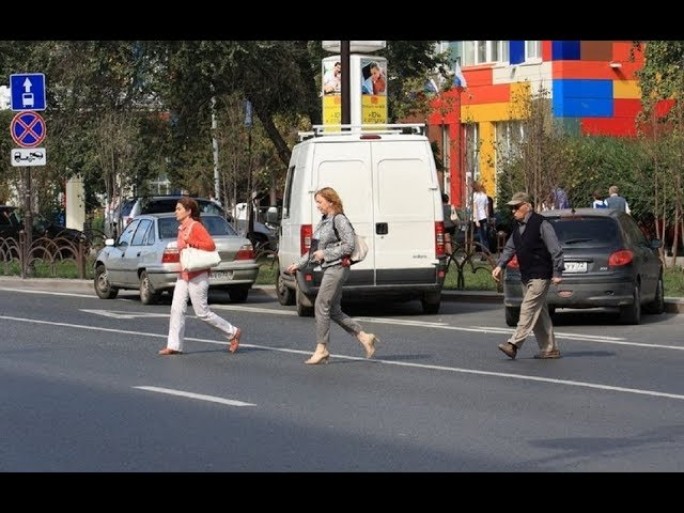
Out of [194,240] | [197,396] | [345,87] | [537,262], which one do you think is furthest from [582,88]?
[197,396]

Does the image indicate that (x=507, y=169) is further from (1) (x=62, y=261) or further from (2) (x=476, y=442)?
(2) (x=476, y=442)

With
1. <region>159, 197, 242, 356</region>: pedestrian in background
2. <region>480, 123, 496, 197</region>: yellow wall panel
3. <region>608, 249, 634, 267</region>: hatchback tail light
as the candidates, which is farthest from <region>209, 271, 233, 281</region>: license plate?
<region>480, 123, 496, 197</region>: yellow wall panel

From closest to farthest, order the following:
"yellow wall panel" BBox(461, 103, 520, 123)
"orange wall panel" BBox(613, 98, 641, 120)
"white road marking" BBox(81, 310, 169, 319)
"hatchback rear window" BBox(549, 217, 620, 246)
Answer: "hatchback rear window" BBox(549, 217, 620, 246) < "white road marking" BBox(81, 310, 169, 319) < "orange wall panel" BBox(613, 98, 641, 120) < "yellow wall panel" BBox(461, 103, 520, 123)

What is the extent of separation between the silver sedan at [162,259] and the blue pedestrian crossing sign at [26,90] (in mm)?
6296

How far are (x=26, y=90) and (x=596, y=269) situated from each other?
15.7 m

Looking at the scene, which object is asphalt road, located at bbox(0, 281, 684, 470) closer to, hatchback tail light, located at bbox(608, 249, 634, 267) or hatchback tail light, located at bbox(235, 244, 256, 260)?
hatchback tail light, located at bbox(608, 249, 634, 267)

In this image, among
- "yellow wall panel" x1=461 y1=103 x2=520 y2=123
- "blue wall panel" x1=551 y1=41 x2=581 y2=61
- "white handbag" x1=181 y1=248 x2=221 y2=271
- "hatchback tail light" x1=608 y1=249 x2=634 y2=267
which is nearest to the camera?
"white handbag" x1=181 y1=248 x2=221 y2=271

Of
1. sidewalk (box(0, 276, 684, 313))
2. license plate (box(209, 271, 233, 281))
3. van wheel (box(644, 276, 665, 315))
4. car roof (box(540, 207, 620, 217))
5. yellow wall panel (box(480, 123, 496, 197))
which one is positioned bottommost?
sidewalk (box(0, 276, 684, 313))

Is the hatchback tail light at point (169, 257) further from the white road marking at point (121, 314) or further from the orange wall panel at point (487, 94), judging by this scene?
the orange wall panel at point (487, 94)

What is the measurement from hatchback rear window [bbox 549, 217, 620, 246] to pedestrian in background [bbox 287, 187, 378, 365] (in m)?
5.09

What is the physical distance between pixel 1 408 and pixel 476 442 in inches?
159

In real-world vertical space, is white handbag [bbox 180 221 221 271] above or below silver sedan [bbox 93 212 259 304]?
above

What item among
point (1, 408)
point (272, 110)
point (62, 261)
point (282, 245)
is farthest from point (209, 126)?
point (1, 408)

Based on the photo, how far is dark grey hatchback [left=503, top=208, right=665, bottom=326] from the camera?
21.6 meters
